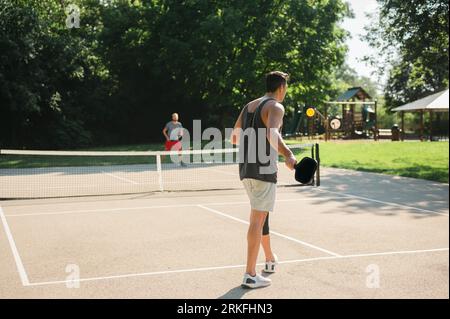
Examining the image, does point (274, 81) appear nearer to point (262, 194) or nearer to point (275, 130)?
point (275, 130)

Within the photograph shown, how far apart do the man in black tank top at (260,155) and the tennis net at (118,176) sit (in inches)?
286

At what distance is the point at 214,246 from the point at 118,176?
11472 mm

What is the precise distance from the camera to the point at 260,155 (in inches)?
214

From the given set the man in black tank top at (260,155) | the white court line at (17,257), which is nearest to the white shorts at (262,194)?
the man in black tank top at (260,155)

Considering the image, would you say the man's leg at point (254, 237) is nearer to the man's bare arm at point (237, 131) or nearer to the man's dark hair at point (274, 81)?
the man's bare arm at point (237, 131)

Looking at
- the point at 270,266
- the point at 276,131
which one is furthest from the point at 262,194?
the point at 270,266

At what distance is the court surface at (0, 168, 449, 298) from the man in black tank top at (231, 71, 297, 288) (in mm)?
472

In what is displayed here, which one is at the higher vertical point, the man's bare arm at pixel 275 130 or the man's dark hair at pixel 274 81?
the man's dark hair at pixel 274 81

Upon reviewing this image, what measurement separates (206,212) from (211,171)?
9.49 m

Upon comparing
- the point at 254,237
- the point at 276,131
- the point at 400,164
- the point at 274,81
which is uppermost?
the point at 274,81

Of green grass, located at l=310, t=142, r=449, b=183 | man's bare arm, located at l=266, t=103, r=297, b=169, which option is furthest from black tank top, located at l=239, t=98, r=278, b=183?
green grass, located at l=310, t=142, r=449, b=183

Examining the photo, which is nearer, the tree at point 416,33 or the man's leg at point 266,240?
the man's leg at point 266,240

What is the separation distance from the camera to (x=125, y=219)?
10.0 meters

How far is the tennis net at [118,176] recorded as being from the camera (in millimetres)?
14320
